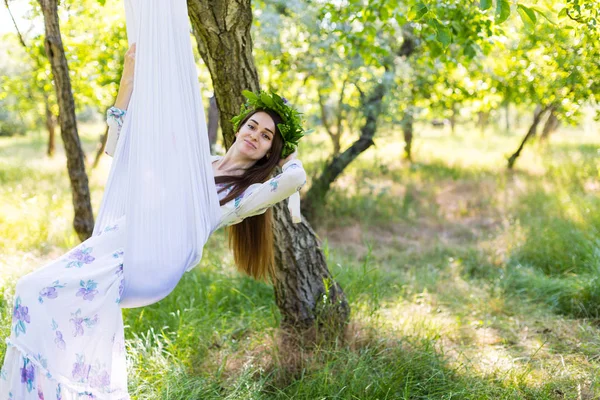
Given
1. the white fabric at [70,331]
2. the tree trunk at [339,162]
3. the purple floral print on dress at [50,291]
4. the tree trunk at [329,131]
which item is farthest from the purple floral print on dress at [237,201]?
the tree trunk at [329,131]

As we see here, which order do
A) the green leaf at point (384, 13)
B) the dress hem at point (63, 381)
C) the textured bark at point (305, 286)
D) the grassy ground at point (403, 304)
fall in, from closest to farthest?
the dress hem at point (63, 381) < the grassy ground at point (403, 304) < the textured bark at point (305, 286) < the green leaf at point (384, 13)

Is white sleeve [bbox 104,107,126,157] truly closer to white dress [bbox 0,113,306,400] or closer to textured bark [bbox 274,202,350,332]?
white dress [bbox 0,113,306,400]

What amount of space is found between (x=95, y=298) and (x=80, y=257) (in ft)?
0.50

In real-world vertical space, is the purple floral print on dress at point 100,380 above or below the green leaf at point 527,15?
below

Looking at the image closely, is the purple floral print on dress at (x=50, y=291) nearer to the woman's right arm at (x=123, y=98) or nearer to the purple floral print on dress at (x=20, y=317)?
the purple floral print on dress at (x=20, y=317)

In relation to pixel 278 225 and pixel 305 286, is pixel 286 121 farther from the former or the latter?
pixel 305 286

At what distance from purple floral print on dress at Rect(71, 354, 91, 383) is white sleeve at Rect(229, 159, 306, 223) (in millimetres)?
652

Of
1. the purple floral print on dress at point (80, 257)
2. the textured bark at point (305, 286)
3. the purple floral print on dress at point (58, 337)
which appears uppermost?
the purple floral print on dress at point (80, 257)

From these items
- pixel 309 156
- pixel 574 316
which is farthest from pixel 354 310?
pixel 309 156

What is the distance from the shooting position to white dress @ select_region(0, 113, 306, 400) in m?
1.45

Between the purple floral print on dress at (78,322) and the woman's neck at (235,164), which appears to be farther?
the woman's neck at (235,164)

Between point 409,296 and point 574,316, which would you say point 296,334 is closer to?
point 409,296

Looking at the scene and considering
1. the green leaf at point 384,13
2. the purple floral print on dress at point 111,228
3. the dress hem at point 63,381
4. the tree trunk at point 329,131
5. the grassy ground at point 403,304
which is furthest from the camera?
the tree trunk at point 329,131

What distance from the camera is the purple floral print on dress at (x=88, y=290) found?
4.97ft
